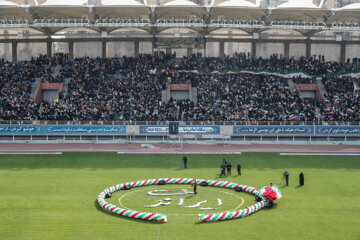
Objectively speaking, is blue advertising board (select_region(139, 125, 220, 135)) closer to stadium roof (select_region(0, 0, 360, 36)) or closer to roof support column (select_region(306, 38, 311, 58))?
stadium roof (select_region(0, 0, 360, 36))

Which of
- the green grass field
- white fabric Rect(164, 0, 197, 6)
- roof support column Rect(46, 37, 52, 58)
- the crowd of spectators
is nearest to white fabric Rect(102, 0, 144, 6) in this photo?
white fabric Rect(164, 0, 197, 6)

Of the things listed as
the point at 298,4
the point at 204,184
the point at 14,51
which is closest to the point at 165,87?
the point at 298,4

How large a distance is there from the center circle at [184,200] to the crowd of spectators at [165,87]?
2167cm

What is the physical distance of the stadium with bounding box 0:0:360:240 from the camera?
26.9m

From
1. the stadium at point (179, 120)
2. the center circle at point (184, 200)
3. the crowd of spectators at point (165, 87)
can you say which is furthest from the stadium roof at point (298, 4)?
the center circle at point (184, 200)

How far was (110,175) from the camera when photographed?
3738 centimetres

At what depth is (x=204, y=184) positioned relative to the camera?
33.6 metres

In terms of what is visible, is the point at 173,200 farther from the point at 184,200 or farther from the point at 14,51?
the point at 14,51

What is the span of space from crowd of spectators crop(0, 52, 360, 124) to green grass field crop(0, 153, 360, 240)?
382 inches

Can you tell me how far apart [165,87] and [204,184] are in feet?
96.8

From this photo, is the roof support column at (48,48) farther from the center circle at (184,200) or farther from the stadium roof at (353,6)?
the center circle at (184,200)

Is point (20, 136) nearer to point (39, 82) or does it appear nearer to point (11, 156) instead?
point (11, 156)

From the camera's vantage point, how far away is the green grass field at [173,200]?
24.2 meters

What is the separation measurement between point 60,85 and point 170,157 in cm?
2425
